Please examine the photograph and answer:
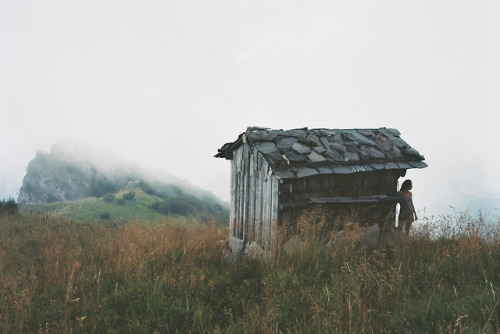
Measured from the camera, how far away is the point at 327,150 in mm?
8203

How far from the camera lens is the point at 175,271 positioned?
16.9 ft

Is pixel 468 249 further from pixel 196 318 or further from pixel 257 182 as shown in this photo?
pixel 257 182

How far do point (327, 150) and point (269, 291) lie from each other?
438 centimetres

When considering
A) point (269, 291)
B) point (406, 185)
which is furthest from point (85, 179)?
point (269, 291)

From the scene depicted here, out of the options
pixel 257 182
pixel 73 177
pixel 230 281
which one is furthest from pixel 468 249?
pixel 73 177

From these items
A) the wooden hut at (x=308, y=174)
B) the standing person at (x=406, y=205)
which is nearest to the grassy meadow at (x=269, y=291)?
the wooden hut at (x=308, y=174)

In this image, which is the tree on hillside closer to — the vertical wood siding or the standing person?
the vertical wood siding

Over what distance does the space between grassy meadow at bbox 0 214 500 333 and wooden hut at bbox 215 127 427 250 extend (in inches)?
60.0

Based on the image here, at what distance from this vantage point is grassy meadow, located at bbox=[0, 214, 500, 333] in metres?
3.41

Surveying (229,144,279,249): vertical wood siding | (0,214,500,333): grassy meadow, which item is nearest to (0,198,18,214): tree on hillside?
(0,214,500,333): grassy meadow

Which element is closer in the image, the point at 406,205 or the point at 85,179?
the point at 406,205

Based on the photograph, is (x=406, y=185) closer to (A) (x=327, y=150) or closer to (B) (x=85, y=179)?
(A) (x=327, y=150)

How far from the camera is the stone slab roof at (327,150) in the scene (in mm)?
7488

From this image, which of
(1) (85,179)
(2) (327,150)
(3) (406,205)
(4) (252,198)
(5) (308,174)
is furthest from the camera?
(1) (85,179)
